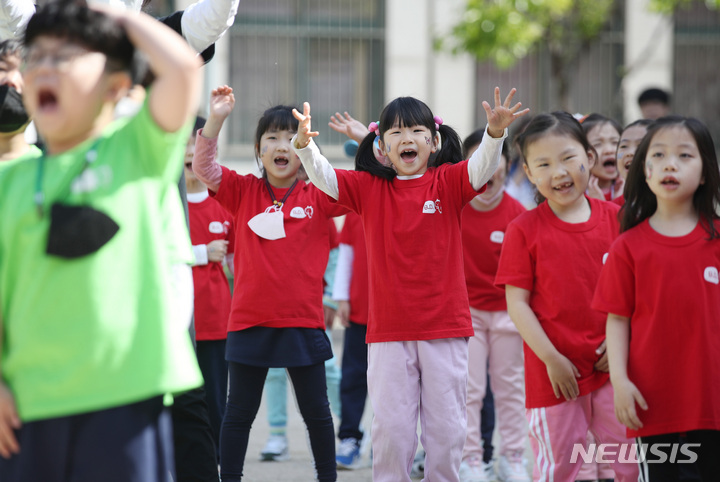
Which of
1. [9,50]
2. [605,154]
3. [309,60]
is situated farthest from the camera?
[309,60]

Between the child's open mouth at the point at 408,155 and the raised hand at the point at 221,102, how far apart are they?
0.75 meters

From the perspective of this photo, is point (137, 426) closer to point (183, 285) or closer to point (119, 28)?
point (183, 285)

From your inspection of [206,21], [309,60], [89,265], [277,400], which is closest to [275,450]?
[277,400]

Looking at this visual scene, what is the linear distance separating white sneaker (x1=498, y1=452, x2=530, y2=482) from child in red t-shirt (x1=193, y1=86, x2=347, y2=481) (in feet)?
3.68

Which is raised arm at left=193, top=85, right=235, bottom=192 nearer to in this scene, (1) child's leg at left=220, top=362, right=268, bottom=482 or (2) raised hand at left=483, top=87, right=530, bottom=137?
(1) child's leg at left=220, top=362, right=268, bottom=482

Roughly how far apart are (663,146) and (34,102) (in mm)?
2149

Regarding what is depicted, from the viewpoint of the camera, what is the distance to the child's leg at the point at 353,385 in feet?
17.5

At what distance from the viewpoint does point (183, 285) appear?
2844 mm

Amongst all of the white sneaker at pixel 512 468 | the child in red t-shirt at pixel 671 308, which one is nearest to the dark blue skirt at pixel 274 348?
the white sneaker at pixel 512 468

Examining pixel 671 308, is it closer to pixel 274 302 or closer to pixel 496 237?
pixel 274 302

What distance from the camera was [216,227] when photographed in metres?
5.07

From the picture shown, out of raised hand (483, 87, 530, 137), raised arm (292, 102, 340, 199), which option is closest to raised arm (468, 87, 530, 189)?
raised hand (483, 87, 530, 137)

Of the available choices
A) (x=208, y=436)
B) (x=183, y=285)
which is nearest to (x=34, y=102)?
(x=183, y=285)

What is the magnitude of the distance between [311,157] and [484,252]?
1688 mm
